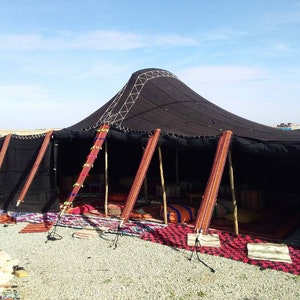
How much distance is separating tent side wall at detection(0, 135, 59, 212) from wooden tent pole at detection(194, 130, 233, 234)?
5310 mm

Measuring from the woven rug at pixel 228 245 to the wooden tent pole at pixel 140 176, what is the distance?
2.44 feet

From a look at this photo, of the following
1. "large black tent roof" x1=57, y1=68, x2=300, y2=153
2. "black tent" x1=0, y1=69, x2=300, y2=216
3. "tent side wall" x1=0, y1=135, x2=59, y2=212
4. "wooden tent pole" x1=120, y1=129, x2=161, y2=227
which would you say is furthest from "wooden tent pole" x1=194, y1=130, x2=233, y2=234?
"tent side wall" x1=0, y1=135, x2=59, y2=212

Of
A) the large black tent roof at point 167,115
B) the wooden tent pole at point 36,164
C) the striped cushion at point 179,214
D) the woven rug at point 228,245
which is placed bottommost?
the woven rug at point 228,245

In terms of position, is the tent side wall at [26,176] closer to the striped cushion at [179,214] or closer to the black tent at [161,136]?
the black tent at [161,136]

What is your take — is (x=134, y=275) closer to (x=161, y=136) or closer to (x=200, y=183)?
(x=161, y=136)

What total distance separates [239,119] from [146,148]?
3.80m

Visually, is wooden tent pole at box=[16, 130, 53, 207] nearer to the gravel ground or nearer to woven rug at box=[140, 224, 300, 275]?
the gravel ground

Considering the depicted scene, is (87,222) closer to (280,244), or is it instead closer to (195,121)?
(195,121)

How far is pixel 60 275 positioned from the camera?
19.5 ft

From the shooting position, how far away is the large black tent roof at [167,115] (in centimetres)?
905

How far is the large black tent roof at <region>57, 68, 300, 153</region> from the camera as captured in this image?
356 inches

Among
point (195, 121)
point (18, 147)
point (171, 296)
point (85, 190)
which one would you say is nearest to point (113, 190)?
point (85, 190)

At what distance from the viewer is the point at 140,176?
8.09 metres

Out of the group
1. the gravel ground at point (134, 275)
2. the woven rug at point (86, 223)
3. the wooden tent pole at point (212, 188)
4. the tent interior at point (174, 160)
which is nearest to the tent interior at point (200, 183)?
the tent interior at point (174, 160)
